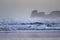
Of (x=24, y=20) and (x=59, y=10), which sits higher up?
(x=59, y=10)

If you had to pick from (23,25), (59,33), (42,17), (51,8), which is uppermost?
(51,8)

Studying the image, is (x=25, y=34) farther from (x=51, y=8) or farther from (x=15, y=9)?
(x=51, y=8)

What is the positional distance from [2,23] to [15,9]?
0.29 m

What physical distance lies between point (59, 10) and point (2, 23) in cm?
88

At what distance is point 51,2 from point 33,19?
376 millimetres

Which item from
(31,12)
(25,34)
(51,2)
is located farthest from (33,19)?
(51,2)

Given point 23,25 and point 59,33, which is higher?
point 23,25

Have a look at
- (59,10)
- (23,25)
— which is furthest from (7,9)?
(59,10)

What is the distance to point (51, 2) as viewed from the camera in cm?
146

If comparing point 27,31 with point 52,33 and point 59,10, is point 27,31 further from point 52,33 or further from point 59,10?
point 59,10

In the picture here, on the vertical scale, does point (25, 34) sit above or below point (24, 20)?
below

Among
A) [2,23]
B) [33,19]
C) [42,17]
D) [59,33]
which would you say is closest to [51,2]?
[42,17]

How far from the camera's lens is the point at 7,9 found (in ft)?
4.83

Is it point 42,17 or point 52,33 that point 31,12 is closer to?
point 42,17
